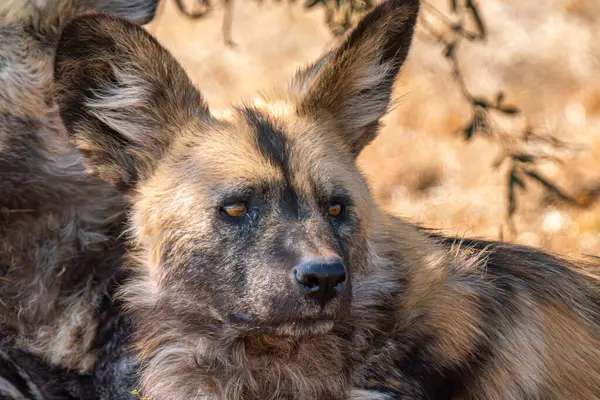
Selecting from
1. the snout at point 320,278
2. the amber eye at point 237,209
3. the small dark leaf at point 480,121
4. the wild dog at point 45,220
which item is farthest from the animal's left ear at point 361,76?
the small dark leaf at point 480,121

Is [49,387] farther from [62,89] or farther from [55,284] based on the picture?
[62,89]

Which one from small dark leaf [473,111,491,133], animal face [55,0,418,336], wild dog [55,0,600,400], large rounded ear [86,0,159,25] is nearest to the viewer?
animal face [55,0,418,336]

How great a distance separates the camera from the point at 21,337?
14.4 feet

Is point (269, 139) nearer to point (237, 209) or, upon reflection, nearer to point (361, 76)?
point (237, 209)

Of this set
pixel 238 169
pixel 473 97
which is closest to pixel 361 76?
pixel 238 169

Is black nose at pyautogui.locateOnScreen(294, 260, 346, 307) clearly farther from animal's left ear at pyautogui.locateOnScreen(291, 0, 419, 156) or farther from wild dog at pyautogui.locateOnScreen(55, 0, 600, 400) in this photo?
animal's left ear at pyautogui.locateOnScreen(291, 0, 419, 156)

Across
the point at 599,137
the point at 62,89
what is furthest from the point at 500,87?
the point at 62,89

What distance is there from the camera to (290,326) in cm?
324

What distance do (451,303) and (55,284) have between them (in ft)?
5.77

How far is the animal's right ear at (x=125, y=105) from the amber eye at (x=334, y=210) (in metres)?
0.58

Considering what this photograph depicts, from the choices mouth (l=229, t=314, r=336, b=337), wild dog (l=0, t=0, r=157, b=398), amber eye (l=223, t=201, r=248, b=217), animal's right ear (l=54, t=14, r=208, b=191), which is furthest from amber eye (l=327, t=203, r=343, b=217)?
wild dog (l=0, t=0, r=157, b=398)

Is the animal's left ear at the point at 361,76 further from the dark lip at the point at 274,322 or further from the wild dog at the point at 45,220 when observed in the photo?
the wild dog at the point at 45,220

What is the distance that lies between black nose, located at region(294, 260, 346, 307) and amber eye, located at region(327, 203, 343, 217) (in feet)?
1.25

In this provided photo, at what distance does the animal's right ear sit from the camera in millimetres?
3621
